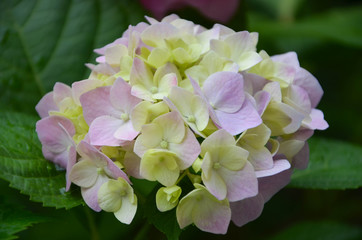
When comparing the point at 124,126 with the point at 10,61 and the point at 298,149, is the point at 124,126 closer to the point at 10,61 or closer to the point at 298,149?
the point at 298,149

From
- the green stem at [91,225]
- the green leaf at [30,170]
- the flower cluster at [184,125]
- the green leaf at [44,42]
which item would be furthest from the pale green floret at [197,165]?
the green leaf at [44,42]

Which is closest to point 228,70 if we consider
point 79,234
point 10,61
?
point 10,61

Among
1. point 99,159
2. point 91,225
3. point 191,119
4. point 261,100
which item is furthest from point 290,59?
point 91,225

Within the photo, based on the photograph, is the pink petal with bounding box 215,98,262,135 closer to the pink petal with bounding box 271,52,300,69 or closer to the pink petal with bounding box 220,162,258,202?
the pink petal with bounding box 220,162,258,202

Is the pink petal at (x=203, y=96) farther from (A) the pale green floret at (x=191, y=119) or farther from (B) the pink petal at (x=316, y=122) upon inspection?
(B) the pink petal at (x=316, y=122)

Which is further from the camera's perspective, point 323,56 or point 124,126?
point 323,56

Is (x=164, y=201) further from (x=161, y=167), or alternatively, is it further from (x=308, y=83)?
(x=308, y=83)
